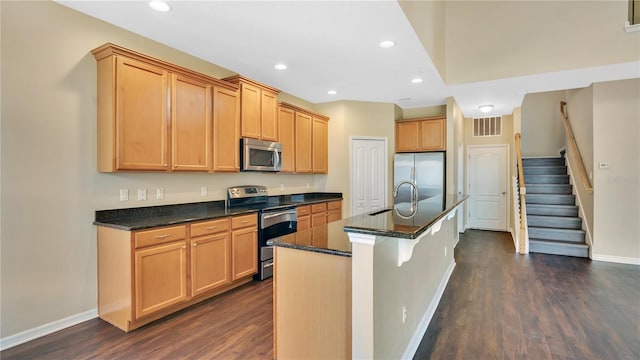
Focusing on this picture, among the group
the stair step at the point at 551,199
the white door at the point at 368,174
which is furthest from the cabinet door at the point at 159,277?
the stair step at the point at 551,199

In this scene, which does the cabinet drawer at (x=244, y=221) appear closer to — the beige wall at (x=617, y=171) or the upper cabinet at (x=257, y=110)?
the upper cabinet at (x=257, y=110)

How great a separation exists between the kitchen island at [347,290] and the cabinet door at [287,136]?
2717 millimetres

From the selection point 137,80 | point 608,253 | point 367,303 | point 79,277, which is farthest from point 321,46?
point 608,253

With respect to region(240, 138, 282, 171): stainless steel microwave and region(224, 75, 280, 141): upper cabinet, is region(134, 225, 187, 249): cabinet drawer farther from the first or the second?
region(224, 75, 280, 141): upper cabinet

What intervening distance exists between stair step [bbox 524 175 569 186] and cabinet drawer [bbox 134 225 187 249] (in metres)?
6.76

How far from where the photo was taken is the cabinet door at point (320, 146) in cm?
542

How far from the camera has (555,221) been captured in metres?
5.58

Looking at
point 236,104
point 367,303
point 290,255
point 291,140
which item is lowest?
point 367,303

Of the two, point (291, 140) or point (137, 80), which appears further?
point (291, 140)

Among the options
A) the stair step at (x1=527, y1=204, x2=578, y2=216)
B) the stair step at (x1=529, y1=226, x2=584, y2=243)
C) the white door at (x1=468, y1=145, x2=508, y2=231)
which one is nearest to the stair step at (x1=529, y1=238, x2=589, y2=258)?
the stair step at (x1=529, y1=226, x2=584, y2=243)

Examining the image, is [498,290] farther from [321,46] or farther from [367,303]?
[321,46]

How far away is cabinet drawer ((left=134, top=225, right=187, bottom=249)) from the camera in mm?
2551

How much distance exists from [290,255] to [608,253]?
5.45m

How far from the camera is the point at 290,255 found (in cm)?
190
